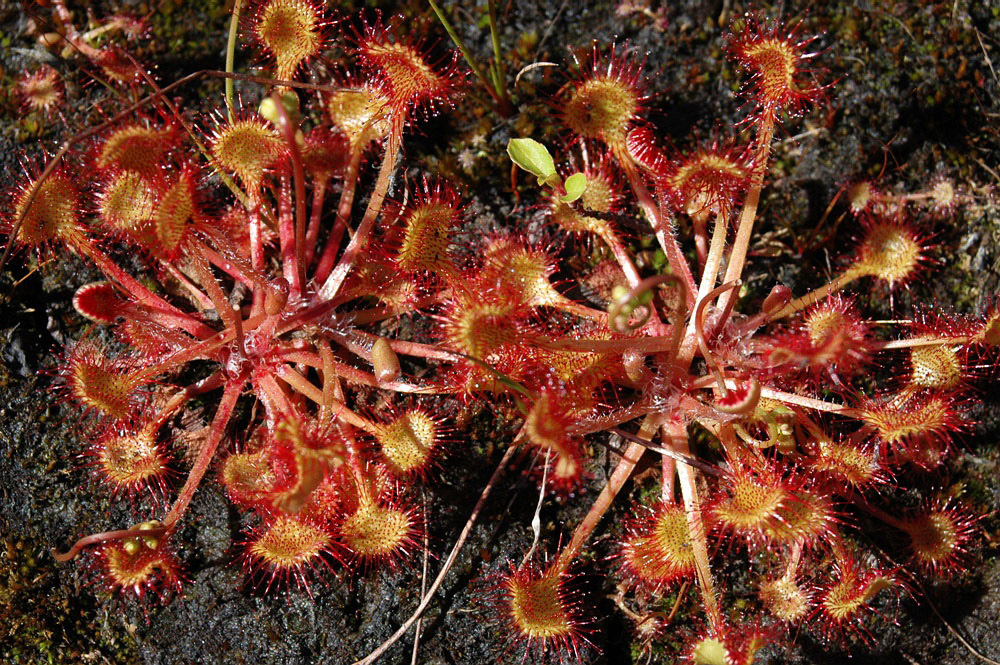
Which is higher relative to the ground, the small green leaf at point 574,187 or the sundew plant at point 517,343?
the small green leaf at point 574,187

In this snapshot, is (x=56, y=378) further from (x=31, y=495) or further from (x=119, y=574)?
(x=119, y=574)

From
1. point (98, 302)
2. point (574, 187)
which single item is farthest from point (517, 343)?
point (98, 302)

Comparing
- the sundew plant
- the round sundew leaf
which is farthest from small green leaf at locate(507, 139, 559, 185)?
the round sundew leaf

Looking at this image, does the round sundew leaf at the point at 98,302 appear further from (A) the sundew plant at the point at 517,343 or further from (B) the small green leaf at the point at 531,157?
(B) the small green leaf at the point at 531,157

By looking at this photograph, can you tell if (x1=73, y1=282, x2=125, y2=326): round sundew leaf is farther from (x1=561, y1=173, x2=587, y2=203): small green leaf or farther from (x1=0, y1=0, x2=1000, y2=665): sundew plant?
(x1=561, y1=173, x2=587, y2=203): small green leaf

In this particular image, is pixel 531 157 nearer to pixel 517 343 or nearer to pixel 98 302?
pixel 517 343

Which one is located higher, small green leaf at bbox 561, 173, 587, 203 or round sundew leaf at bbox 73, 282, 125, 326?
small green leaf at bbox 561, 173, 587, 203

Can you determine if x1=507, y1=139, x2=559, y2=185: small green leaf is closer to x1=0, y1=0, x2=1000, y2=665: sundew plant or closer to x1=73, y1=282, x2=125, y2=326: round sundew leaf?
x1=0, y1=0, x2=1000, y2=665: sundew plant

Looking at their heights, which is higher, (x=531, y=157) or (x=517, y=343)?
(x=531, y=157)

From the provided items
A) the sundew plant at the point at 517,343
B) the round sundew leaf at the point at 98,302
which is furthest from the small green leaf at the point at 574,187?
the round sundew leaf at the point at 98,302

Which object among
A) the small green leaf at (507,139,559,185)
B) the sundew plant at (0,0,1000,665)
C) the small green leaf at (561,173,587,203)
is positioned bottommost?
the sundew plant at (0,0,1000,665)

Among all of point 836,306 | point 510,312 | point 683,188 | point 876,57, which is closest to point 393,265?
point 510,312
